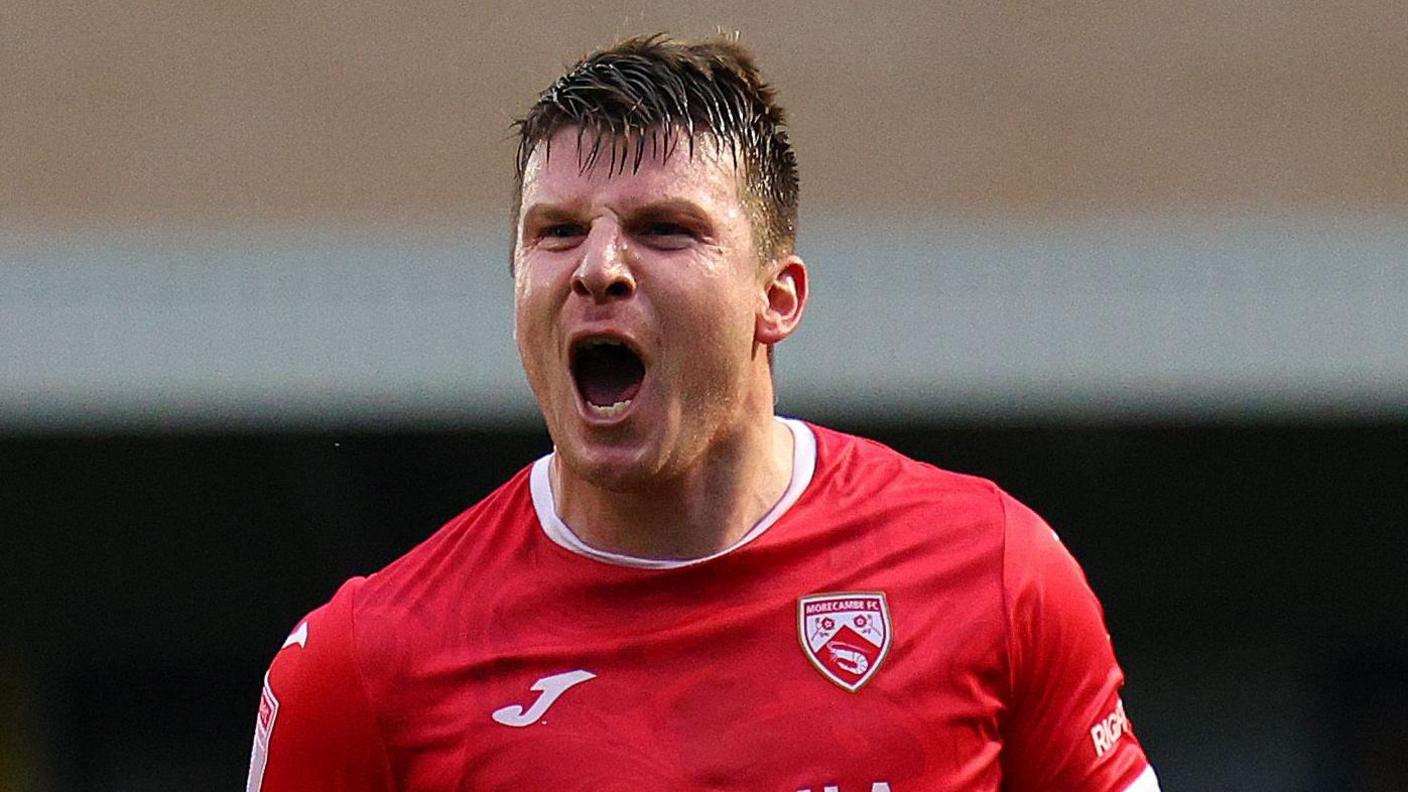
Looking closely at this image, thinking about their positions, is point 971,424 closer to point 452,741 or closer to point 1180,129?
point 1180,129

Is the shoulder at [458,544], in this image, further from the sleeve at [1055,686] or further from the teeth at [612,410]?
the sleeve at [1055,686]

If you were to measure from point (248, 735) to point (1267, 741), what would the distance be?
3.49m

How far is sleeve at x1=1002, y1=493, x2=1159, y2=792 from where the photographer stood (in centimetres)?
297

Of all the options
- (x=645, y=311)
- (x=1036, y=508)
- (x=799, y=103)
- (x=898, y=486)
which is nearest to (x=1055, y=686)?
(x=898, y=486)

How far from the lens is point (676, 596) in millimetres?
3014

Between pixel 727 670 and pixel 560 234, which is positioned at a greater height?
pixel 560 234

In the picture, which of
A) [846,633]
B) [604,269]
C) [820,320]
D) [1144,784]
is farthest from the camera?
[820,320]

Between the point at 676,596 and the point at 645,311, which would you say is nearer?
the point at 645,311

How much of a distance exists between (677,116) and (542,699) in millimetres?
847

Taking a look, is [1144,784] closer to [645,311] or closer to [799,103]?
[645,311]

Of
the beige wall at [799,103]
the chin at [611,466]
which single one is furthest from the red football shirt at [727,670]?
the beige wall at [799,103]

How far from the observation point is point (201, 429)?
23.3 ft

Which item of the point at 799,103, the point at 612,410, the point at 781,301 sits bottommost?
the point at 612,410

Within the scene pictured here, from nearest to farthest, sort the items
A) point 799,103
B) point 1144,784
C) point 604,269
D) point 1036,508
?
point 604,269, point 1144,784, point 1036,508, point 799,103
